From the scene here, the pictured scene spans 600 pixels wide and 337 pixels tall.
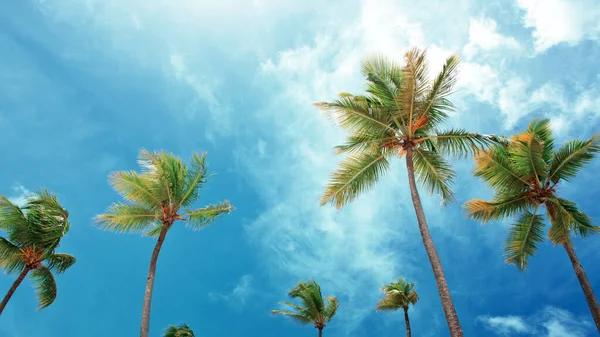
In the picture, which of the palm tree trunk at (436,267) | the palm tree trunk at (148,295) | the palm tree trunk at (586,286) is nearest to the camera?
the palm tree trunk at (436,267)

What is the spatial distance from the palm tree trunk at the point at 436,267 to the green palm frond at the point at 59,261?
15.9 m

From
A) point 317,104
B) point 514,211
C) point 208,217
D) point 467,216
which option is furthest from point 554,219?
point 208,217

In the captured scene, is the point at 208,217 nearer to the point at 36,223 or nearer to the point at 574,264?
the point at 36,223

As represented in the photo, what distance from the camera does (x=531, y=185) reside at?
1642 cm

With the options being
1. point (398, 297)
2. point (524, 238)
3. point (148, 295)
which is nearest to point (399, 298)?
point (398, 297)

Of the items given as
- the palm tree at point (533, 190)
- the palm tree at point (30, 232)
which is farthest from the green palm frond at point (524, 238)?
the palm tree at point (30, 232)

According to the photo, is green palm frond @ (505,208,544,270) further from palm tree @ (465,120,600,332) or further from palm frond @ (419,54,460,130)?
palm frond @ (419,54,460,130)

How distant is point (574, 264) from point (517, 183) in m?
3.68

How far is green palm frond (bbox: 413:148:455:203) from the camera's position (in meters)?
15.6

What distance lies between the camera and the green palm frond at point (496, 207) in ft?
55.4

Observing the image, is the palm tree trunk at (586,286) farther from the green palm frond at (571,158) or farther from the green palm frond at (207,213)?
the green palm frond at (207,213)

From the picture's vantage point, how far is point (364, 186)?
52.5ft

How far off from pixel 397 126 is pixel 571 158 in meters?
7.08

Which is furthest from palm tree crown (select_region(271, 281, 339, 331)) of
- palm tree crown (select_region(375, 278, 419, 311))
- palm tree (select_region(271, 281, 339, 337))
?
palm tree crown (select_region(375, 278, 419, 311))
